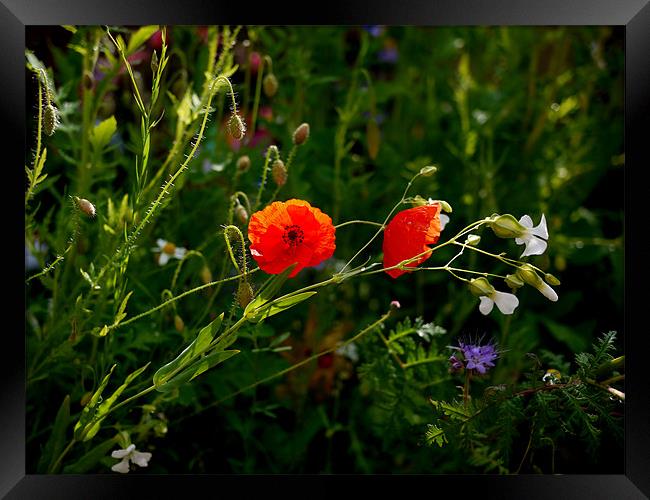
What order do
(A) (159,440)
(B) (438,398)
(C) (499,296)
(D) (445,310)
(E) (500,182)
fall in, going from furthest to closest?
(E) (500,182) → (D) (445,310) → (A) (159,440) → (B) (438,398) → (C) (499,296)

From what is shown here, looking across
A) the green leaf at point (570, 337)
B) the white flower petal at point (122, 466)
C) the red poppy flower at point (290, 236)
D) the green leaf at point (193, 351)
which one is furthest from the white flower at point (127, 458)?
the green leaf at point (570, 337)

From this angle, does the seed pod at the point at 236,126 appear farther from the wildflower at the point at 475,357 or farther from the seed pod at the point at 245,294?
the wildflower at the point at 475,357

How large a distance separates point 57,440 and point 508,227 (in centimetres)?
45

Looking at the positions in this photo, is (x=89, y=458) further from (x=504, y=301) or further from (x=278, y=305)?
(x=504, y=301)

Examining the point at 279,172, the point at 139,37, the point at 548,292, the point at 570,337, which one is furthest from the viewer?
the point at 570,337

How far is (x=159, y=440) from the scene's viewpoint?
86 centimetres

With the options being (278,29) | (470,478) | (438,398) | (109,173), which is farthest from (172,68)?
(470,478)

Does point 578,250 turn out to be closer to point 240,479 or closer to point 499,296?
point 499,296

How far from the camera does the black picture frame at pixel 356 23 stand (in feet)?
1.94

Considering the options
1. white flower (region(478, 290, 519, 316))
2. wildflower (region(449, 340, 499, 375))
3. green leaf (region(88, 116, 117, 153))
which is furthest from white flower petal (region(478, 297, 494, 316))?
green leaf (region(88, 116, 117, 153))

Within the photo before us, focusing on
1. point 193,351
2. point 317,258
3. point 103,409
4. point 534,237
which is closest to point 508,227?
point 534,237

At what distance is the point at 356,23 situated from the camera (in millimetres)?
597

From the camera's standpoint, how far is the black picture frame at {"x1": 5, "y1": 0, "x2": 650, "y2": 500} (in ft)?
1.94

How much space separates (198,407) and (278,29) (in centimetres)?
55
